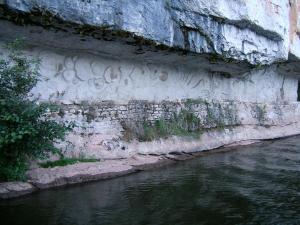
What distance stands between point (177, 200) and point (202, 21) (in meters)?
5.06

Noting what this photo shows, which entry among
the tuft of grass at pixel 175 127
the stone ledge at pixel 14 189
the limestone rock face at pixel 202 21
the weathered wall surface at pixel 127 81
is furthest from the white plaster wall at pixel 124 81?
the stone ledge at pixel 14 189

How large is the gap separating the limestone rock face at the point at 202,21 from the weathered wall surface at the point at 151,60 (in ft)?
0.07

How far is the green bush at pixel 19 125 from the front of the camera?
6195 mm

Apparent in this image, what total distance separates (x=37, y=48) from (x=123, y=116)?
8.45 feet

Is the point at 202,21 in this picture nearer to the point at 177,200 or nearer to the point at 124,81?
the point at 124,81

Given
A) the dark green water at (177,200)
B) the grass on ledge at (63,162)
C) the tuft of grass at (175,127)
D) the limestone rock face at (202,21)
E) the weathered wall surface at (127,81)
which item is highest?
the limestone rock face at (202,21)

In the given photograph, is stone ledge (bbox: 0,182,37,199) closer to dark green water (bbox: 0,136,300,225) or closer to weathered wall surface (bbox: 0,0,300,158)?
dark green water (bbox: 0,136,300,225)

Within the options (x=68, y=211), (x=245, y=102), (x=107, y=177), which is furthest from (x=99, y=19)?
(x=245, y=102)

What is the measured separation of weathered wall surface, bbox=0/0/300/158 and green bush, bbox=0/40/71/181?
36.4 inches

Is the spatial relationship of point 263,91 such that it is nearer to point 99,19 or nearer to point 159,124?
point 159,124

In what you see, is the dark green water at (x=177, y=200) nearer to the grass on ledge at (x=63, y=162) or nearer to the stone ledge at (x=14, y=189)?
the stone ledge at (x=14, y=189)

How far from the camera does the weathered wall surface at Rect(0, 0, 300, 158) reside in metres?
7.58

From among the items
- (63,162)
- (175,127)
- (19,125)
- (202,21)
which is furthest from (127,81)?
Answer: (19,125)

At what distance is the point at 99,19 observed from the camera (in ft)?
24.6
